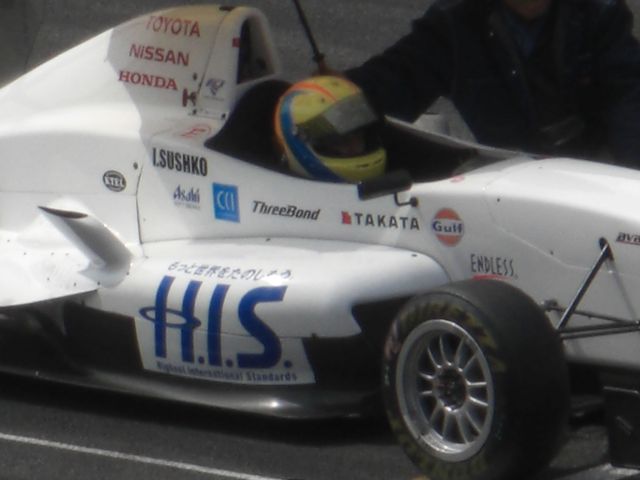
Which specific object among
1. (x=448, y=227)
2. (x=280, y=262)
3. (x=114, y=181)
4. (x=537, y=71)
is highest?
(x=537, y=71)

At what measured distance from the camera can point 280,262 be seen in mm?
6984

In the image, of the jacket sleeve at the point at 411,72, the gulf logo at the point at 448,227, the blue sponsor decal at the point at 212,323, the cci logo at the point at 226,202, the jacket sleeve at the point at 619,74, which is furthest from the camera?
the jacket sleeve at the point at 411,72

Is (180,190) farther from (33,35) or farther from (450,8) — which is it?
(33,35)

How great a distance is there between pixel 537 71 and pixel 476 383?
1.98m

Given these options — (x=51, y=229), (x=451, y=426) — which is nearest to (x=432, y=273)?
(x=451, y=426)

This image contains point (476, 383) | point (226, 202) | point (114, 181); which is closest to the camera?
point (476, 383)

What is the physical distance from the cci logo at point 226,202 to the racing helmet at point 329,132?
276 millimetres

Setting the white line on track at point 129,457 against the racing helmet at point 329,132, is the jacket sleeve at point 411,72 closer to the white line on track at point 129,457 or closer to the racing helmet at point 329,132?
the racing helmet at point 329,132

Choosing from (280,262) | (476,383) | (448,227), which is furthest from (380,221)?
(476,383)

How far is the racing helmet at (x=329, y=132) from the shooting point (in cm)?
718

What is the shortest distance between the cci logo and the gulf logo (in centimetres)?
95

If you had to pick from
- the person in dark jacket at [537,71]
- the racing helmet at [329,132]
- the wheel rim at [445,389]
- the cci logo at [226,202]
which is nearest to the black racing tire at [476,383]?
the wheel rim at [445,389]

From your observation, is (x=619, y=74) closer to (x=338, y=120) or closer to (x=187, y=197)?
(x=338, y=120)

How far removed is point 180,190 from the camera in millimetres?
7551
